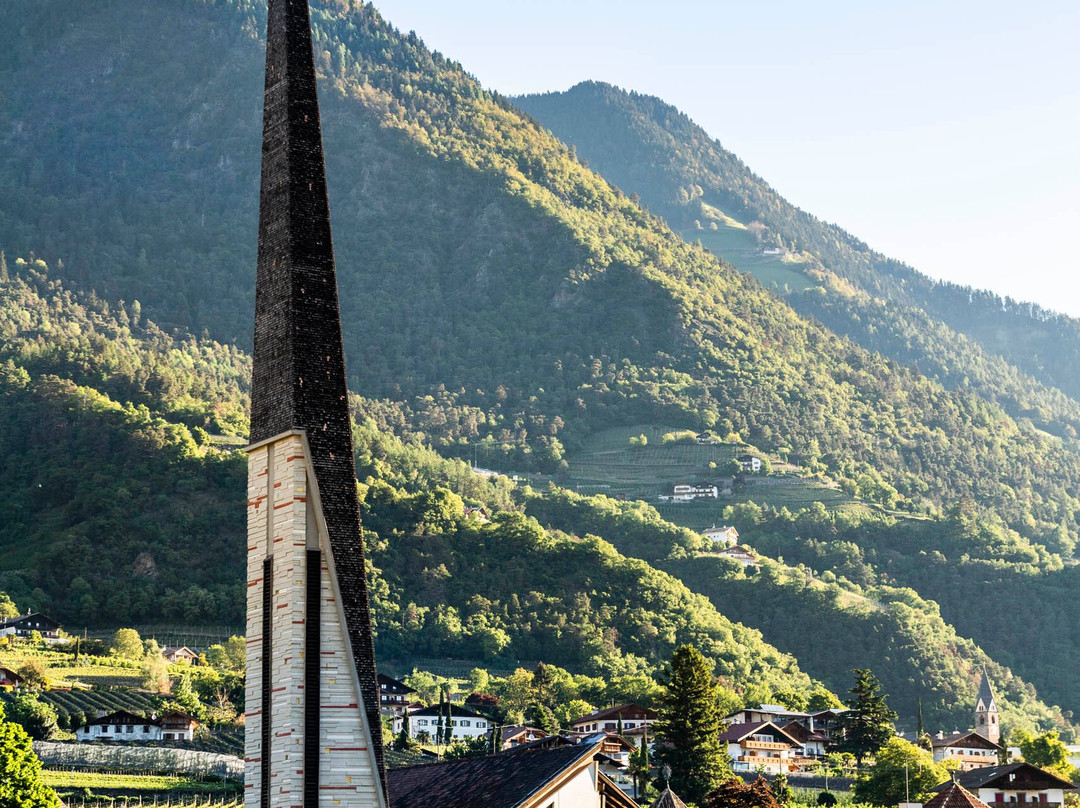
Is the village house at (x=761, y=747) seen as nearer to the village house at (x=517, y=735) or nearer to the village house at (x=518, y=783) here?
the village house at (x=517, y=735)

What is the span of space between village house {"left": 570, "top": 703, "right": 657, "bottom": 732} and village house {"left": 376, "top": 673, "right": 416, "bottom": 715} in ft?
36.1

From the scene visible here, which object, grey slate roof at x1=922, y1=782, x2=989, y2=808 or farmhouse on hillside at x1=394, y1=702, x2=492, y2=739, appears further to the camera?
farmhouse on hillside at x1=394, y1=702, x2=492, y2=739

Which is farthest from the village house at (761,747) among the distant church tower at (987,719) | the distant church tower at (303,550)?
the distant church tower at (303,550)

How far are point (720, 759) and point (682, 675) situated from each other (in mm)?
3846

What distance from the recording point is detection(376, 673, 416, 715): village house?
345ft

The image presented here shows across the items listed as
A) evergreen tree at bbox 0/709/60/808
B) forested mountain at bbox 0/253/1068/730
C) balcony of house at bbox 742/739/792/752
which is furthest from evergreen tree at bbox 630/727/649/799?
forested mountain at bbox 0/253/1068/730

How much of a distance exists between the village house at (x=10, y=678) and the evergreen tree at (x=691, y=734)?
43775 millimetres

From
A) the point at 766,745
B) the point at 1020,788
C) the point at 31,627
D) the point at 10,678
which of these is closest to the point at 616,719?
the point at 766,745

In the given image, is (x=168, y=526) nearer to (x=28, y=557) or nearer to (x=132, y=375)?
(x=28, y=557)

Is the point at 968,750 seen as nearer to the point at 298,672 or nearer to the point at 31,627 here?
the point at 31,627

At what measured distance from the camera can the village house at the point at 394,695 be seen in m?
105

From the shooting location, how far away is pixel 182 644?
417 ft

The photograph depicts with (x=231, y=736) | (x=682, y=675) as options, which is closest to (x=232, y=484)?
(x=231, y=736)

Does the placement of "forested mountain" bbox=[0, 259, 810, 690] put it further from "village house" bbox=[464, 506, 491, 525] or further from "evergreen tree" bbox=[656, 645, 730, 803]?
"evergreen tree" bbox=[656, 645, 730, 803]
